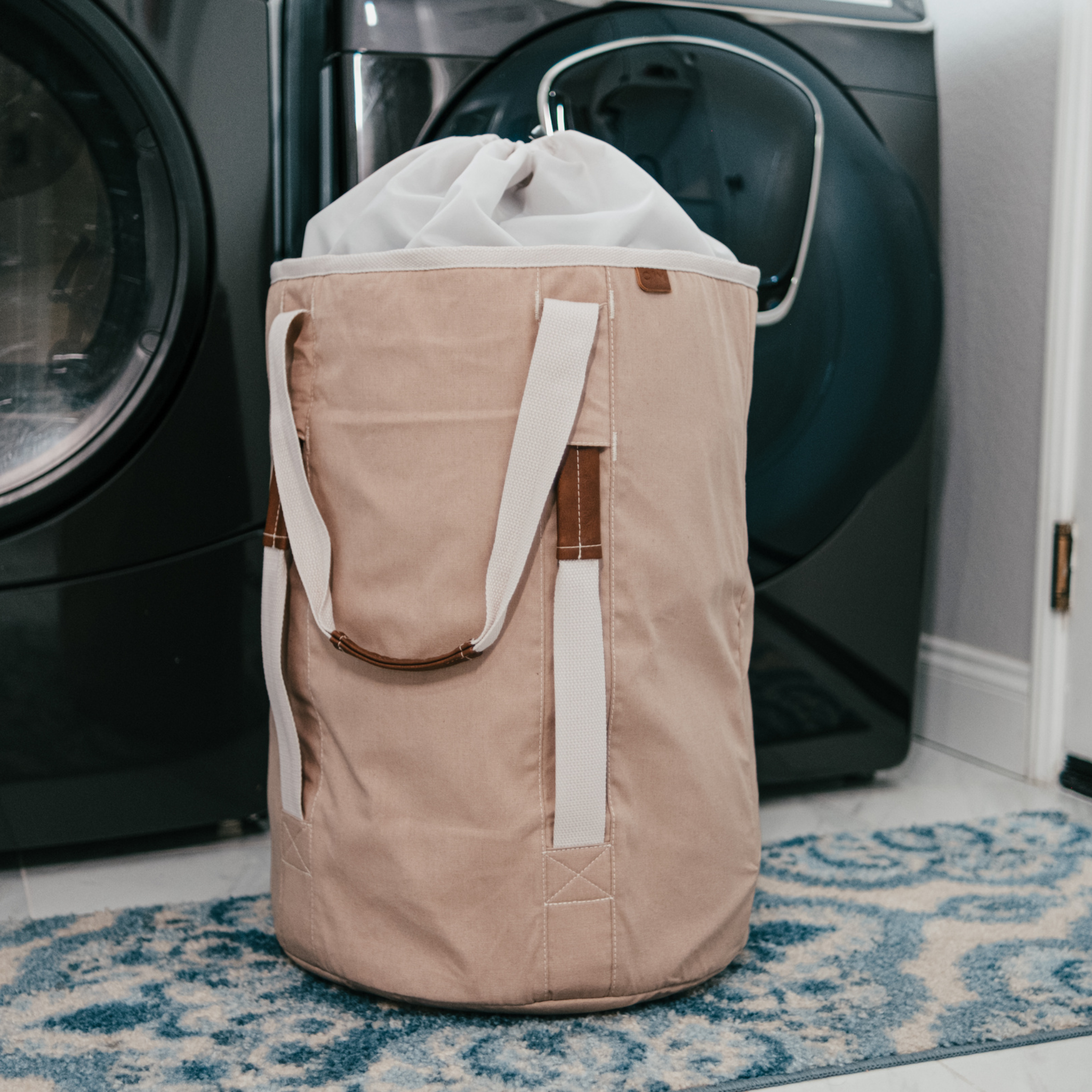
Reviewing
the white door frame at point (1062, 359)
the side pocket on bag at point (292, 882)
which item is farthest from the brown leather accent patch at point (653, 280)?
the white door frame at point (1062, 359)

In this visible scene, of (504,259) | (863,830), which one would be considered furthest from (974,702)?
(504,259)

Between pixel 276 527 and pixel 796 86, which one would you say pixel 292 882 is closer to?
pixel 276 527

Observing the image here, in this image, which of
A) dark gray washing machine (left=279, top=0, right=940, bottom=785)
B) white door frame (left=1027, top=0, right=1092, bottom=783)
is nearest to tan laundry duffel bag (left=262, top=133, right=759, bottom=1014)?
dark gray washing machine (left=279, top=0, right=940, bottom=785)

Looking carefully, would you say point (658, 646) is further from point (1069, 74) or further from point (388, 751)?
point (1069, 74)

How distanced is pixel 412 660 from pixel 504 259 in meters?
0.23

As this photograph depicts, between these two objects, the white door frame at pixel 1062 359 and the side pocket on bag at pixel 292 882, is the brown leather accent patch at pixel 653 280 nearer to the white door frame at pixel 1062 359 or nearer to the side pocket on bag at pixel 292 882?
the side pocket on bag at pixel 292 882

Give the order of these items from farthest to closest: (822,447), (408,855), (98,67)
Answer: (822,447)
(98,67)
(408,855)

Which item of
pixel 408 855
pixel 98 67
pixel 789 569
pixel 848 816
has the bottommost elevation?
pixel 848 816

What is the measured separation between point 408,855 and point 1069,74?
960 millimetres

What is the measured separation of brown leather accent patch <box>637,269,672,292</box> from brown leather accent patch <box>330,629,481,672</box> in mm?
228

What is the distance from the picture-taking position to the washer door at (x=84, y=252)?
2.73 ft

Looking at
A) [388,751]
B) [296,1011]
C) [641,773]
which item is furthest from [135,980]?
[641,773]

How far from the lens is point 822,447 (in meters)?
1.02

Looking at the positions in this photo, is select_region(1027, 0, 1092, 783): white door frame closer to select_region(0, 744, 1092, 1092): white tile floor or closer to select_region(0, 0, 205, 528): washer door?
select_region(0, 744, 1092, 1092): white tile floor
